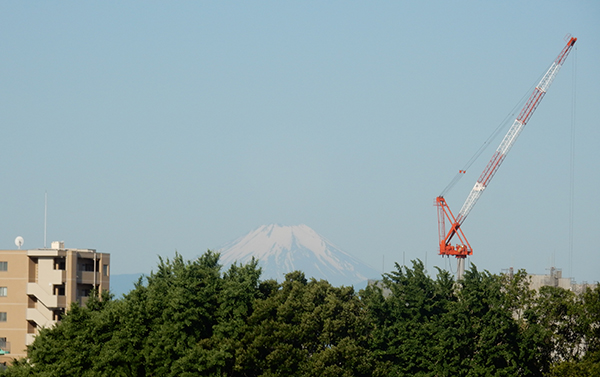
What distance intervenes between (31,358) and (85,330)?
4.69 meters

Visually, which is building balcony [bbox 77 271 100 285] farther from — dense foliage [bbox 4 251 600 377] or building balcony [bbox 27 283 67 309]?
dense foliage [bbox 4 251 600 377]

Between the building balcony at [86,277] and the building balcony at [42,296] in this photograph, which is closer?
the building balcony at [42,296]

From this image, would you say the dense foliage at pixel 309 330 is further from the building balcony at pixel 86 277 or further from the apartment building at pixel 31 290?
the building balcony at pixel 86 277

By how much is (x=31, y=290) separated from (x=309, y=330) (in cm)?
4908

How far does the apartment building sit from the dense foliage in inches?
1342

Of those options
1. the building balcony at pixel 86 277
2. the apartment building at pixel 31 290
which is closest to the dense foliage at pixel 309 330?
the apartment building at pixel 31 290

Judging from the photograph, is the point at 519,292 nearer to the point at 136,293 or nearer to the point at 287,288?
the point at 287,288

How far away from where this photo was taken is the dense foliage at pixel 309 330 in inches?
2516

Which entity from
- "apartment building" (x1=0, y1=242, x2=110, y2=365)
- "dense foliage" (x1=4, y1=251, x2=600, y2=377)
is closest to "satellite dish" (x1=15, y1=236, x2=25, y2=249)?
"apartment building" (x1=0, y1=242, x2=110, y2=365)

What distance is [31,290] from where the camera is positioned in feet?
340

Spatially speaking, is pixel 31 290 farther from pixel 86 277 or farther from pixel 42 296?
pixel 86 277

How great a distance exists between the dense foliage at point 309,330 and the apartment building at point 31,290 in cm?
3409

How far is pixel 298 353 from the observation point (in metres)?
66.6

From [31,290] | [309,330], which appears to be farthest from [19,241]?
[309,330]
